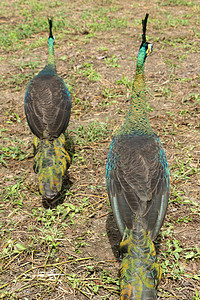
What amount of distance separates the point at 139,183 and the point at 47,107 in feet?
7.68

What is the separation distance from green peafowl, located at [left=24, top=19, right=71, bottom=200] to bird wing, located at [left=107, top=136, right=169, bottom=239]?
95 centimetres

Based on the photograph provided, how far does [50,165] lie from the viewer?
4.45 metres

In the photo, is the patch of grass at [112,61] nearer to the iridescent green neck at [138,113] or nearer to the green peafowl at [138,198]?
the iridescent green neck at [138,113]

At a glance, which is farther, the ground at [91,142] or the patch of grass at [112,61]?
the patch of grass at [112,61]

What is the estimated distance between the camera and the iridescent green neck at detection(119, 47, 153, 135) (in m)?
4.22

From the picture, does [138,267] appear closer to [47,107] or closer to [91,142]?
[47,107]

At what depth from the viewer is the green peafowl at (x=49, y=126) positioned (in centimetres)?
438

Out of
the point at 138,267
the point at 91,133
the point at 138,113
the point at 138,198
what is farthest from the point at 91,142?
the point at 138,267

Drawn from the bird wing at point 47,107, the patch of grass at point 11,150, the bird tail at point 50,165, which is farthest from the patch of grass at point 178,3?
the bird tail at point 50,165

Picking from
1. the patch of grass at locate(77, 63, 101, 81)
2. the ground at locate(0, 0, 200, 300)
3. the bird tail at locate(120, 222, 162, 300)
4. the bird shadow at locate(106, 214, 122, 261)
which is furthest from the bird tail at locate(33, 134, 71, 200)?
the patch of grass at locate(77, 63, 101, 81)

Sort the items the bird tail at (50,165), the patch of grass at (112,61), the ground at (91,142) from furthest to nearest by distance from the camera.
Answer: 1. the patch of grass at (112,61)
2. the bird tail at (50,165)
3. the ground at (91,142)

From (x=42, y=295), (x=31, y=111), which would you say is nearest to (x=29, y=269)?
(x=42, y=295)

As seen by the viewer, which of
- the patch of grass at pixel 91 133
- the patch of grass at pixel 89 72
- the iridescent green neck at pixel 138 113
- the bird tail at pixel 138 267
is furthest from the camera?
the patch of grass at pixel 89 72

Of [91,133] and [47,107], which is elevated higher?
[47,107]
